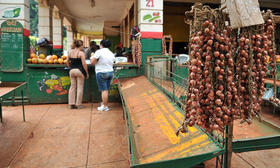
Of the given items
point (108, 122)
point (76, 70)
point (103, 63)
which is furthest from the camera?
point (76, 70)

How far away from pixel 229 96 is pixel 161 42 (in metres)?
5.48

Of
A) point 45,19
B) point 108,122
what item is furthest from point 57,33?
point 108,122

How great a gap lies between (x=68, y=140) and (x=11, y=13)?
419 cm

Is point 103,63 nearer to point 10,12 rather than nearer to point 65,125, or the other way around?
point 65,125

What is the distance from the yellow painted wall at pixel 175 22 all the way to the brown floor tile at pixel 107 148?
9.88 meters

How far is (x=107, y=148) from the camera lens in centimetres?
367

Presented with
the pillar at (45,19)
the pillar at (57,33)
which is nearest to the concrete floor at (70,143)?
the pillar at (45,19)

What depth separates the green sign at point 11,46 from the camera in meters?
5.94

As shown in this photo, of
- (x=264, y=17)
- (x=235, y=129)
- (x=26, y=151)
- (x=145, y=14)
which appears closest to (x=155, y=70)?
(x=145, y=14)

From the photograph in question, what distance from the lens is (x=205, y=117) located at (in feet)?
5.69

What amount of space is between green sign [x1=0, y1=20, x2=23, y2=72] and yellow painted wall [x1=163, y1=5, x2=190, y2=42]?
338 inches

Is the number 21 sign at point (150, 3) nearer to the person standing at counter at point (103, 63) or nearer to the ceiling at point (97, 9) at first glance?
the person standing at counter at point (103, 63)

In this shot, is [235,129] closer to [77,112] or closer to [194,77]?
[194,77]

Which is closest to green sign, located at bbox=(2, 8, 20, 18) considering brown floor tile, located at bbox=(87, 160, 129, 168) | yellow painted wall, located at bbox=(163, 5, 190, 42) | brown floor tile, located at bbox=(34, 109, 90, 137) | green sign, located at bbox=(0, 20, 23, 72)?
green sign, located at bbox=(0, 20, 23, 72)
